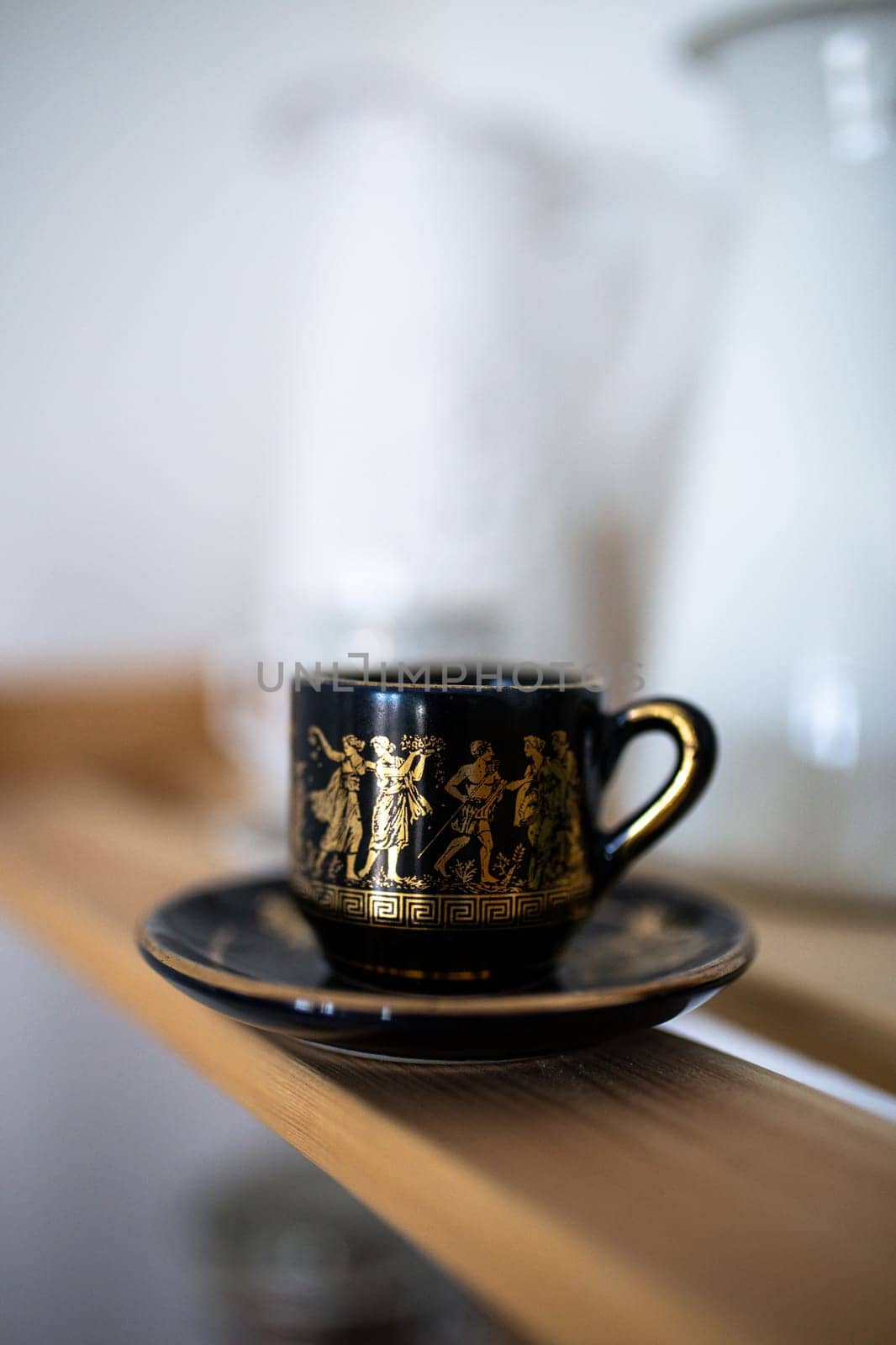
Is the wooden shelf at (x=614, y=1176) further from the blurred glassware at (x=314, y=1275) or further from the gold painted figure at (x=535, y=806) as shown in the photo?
the blurred glassware at (x=314, y=1275)

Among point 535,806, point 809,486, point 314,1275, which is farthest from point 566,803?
point 314,1275

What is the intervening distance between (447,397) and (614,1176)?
424 millimetres

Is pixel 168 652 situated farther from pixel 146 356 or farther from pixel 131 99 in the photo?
pixel 131 99

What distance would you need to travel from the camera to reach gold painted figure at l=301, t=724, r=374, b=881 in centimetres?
30

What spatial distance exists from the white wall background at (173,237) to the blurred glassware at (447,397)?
10 centimetres

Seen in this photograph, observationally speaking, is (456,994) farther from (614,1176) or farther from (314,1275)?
(314,1275)

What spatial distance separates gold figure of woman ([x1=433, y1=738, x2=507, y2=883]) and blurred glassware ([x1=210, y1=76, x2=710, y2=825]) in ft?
0.79

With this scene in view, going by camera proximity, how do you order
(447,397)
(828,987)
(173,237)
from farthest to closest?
1. (173,237)
2. (447,397)
3. (828,987)

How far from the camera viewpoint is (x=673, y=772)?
1.07 ft

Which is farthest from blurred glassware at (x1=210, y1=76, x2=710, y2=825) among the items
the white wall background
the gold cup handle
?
the gold cup handle

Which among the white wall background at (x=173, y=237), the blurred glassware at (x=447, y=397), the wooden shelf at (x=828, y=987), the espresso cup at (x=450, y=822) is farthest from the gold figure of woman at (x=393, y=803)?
the white wall background at (x=173, y=237)

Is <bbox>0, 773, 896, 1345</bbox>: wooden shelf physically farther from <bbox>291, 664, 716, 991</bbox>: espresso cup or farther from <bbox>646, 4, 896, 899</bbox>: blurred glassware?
<bbox>646, 4, 896, 899</bbox>: blurred glassware

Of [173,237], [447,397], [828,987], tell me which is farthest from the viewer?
[173,237]

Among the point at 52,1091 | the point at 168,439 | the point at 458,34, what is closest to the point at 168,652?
the point at 168,439
